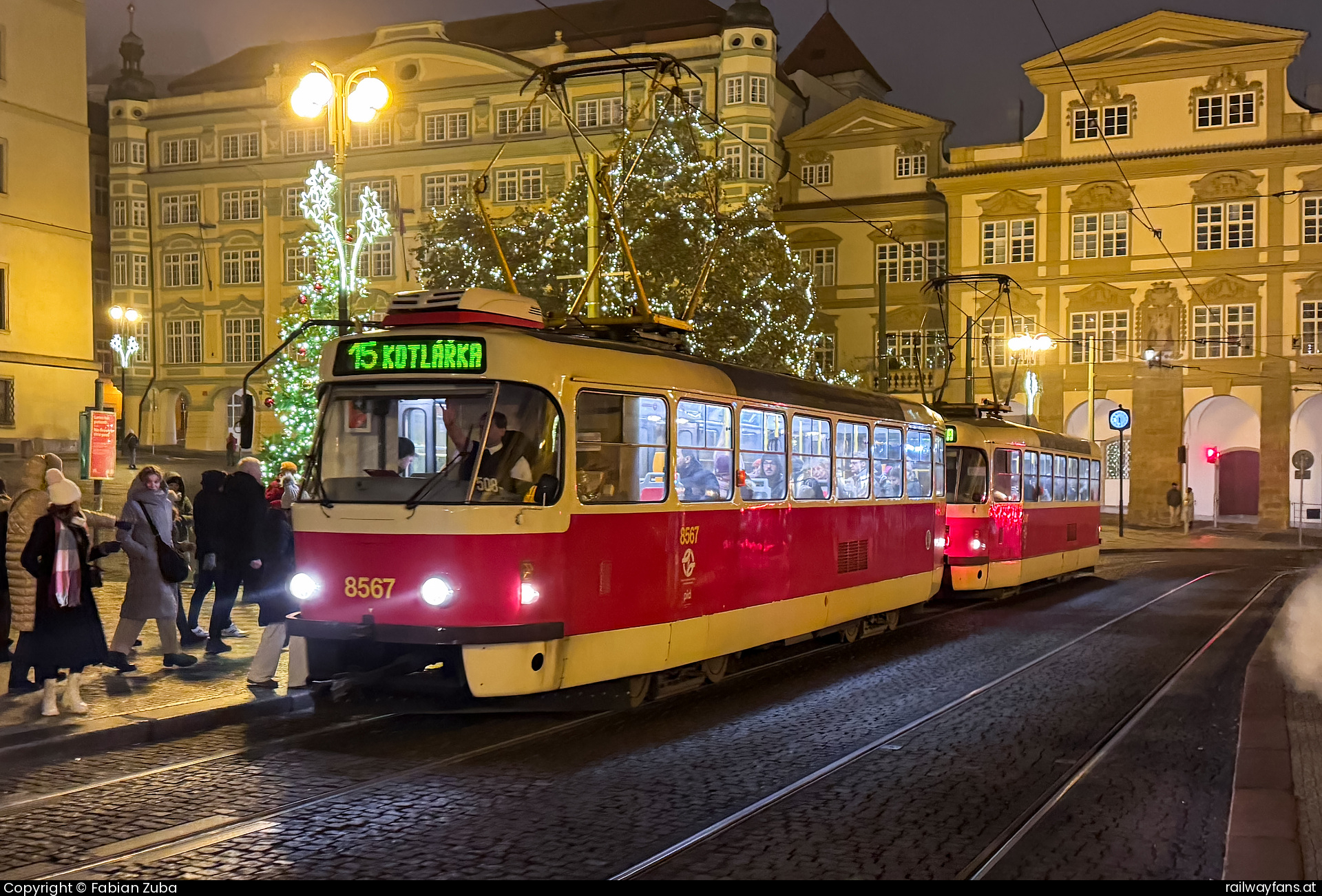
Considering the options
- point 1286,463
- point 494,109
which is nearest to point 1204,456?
point 1286,463

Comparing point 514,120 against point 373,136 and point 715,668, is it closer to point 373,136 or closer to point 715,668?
point 373,136

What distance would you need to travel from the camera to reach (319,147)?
63156 millimetres

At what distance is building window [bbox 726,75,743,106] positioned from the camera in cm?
5566

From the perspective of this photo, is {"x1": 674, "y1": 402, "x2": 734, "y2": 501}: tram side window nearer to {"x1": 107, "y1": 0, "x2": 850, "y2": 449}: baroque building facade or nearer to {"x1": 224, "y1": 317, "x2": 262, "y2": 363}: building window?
{"x1": 107, "y1": 0, "x2": 850, "y2": 449}: baroque building facade

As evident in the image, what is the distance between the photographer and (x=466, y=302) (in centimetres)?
995

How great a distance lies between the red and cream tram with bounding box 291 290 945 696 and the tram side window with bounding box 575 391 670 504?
0.01 m

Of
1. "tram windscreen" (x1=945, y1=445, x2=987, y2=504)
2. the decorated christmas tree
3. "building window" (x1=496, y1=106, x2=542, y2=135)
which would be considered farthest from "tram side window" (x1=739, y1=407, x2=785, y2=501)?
"building window" (x1=496, y1=106, x2=542, y2=135)

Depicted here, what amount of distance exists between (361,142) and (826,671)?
178 feet

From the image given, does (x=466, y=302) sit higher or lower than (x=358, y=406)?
higher

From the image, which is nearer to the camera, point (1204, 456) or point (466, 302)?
point (466, 302)

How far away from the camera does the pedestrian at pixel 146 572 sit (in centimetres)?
1163

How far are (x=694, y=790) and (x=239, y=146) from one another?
206ft

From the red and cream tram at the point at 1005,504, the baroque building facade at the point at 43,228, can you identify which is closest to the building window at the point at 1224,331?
the red and cream tram at the point at 1005,504
